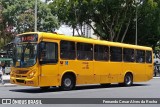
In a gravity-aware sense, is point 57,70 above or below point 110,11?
below

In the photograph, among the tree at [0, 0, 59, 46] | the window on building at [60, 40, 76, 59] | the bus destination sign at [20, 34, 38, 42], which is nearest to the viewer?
the bus destination sign at [20, 34, 38, 42]

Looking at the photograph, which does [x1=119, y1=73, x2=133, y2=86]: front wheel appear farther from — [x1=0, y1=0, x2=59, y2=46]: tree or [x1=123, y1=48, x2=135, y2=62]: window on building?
[x1=0, y1=0, x2=59, y2=46]: tree

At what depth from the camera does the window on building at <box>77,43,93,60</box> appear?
21161mm

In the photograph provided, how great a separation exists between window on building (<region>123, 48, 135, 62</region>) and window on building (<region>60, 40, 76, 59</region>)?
15.8 ft

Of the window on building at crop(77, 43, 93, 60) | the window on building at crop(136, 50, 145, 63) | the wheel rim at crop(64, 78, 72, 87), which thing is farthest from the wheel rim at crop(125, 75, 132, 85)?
the wheel rim at crop(64, 78, 72, 87)

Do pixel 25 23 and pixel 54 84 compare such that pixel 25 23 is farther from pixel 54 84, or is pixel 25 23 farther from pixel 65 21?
pixel 54 84

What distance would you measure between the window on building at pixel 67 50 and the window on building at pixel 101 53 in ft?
6.23

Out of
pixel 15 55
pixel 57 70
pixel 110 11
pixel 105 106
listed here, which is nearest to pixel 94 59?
pixel 57 70

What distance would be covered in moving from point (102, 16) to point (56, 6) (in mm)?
5491

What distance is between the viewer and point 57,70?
782 inches

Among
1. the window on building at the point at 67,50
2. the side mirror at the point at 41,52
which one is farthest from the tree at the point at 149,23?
the side mirror at the point at 41,52

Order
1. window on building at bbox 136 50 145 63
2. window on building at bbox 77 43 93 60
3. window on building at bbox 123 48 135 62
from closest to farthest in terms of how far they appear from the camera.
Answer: window on building at bbox 77 43 93 60, window on building at bbox 123 48 135 62, window on building at bbox 136 50 145 63

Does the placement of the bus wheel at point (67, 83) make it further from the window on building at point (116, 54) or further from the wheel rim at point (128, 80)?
the wheel rim at point (128, 80)

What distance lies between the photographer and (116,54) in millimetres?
24031
